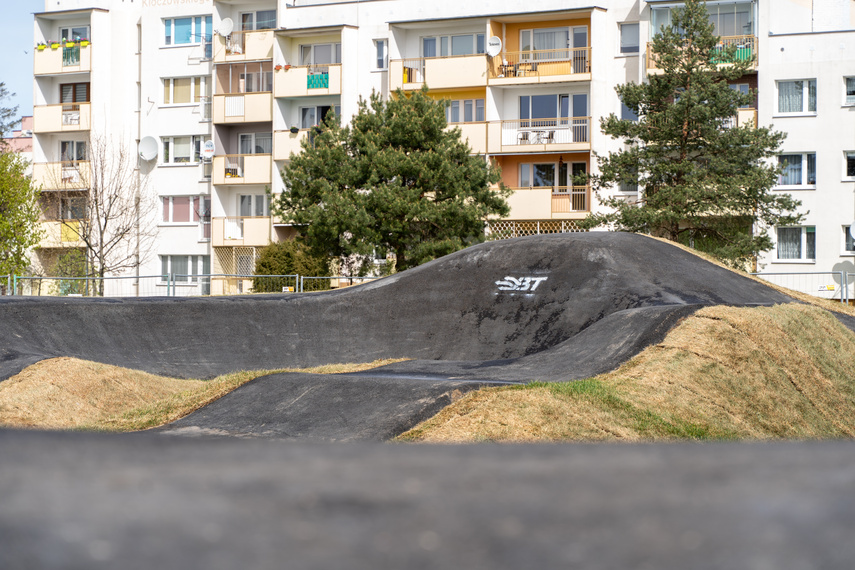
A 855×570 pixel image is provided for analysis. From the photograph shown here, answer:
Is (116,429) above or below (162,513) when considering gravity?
below

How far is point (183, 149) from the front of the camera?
47.4 meters

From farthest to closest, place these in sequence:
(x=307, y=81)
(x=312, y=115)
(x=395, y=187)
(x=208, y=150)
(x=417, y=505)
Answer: (x=208, y=150)
(x=312, y=115)
(x=307, y=81)
(x=395, y=187)
(x=417, y=505)

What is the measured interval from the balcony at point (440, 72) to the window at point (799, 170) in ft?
43.4

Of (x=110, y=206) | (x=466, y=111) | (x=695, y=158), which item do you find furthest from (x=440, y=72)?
(x=110, y=206)

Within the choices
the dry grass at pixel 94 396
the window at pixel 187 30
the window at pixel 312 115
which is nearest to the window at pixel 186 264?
the window at pixel 312 115

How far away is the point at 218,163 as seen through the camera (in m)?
45.2

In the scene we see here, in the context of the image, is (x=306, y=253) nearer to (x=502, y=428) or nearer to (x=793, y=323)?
(x=793, y=323)

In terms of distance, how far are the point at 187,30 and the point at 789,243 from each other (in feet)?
102

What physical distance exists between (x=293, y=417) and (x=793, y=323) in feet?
26.8

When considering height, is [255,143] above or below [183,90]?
below

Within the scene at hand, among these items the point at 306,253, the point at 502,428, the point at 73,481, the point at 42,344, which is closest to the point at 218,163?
the point at 306,253

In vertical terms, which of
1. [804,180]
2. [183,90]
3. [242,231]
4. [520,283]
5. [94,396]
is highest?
[183,90]

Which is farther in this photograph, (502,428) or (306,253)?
(306,253)

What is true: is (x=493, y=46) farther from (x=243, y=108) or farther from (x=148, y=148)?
(x=148, y=148)
